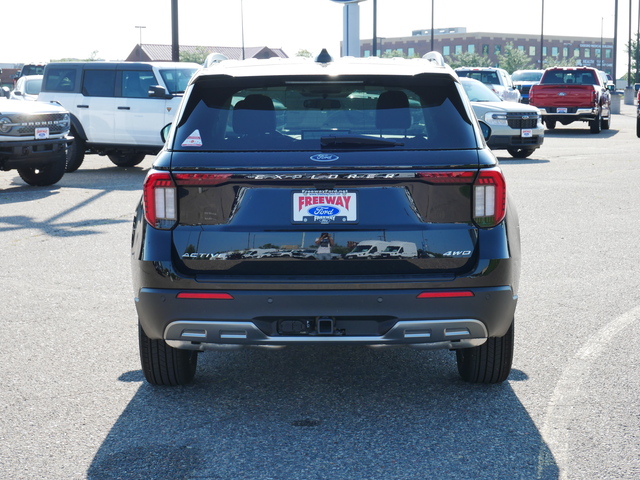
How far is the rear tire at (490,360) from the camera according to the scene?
4805 mm

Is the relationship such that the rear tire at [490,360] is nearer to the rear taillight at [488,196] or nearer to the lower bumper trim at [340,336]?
the lower bumper trim at [340,336]

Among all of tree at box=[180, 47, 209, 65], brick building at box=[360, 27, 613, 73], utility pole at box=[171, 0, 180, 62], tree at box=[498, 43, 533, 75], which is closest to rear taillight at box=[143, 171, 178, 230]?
utility pole at box=[171, 0, 180, 62]

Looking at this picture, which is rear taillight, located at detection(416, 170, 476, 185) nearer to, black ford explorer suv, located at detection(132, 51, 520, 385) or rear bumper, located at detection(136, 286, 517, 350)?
black ford explorer suv, located at detection(132, 51, 520, 385)

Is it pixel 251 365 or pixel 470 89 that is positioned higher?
pixel 470 89

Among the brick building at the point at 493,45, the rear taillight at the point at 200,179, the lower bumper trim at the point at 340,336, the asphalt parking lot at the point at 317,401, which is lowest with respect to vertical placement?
the asphalt parking lot at the point at 317,401

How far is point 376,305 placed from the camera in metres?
4.18

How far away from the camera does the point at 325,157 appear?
166 inches

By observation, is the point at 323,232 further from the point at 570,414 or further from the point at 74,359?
the point at 74,359

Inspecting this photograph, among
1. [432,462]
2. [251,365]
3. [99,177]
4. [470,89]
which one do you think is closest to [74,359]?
[251,365]

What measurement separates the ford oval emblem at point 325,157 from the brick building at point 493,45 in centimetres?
13047

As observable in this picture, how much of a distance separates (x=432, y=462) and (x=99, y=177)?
14.3 m

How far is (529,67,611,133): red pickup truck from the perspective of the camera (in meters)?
29.0

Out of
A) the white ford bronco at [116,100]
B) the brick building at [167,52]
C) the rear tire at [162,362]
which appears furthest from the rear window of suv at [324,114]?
the brick building at [167,52]

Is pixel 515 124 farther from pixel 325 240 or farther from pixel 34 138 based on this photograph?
pixel 325 240
